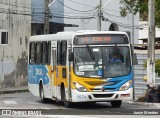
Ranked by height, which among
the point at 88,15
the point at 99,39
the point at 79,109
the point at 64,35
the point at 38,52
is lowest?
the point at 79,109

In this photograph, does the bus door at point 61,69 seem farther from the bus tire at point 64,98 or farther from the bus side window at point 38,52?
the bus side window at point 38,52

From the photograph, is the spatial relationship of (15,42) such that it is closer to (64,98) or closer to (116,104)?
(64,98)

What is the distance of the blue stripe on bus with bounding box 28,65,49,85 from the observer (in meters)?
25.9

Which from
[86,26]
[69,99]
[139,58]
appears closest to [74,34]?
[69,99]

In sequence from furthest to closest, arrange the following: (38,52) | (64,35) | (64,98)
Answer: (38,52), (64,35), (64,98)

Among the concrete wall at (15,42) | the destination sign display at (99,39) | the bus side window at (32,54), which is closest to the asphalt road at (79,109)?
the bus side window at (32,54)

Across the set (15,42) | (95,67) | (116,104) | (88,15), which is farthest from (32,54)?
(88,15)

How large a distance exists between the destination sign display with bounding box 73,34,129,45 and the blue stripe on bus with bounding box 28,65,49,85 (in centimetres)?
386

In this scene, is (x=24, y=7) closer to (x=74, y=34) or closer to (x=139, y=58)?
(x=139, y=58)

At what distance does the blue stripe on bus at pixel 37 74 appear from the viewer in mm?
25906

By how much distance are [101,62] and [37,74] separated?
20.1ft

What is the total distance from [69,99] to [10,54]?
23.1 metres

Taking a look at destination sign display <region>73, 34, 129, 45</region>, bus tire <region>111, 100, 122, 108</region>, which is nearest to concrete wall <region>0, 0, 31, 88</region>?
bus tire <region>111, 100, 122, 108</region>

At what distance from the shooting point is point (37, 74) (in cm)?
2733
